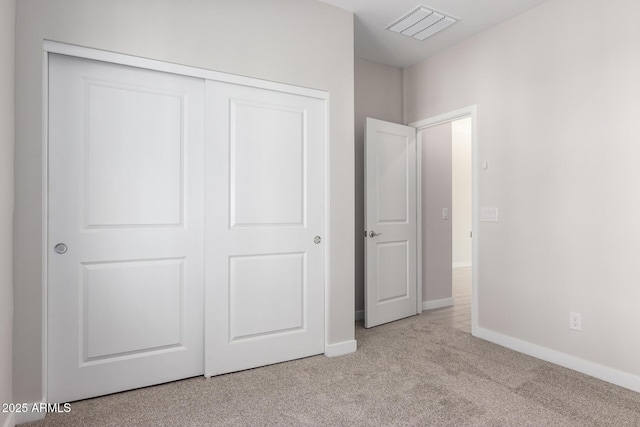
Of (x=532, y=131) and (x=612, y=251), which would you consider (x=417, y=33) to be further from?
(x=612, y=251)

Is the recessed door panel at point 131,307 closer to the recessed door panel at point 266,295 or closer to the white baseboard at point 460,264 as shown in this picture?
the recessed door panel at point 266,295

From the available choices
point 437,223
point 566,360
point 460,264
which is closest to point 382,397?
point 566,360

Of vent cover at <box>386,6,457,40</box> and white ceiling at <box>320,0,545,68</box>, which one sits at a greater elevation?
white ceiling at <box>320,0,545,68</box>

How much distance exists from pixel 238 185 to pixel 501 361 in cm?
230

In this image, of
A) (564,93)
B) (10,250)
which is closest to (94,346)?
(10,250)

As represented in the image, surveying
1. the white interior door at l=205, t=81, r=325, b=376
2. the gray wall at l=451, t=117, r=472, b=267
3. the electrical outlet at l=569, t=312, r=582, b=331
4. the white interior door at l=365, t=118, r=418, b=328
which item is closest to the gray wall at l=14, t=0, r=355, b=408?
the white interior door at l=205, t=81, r=325, b=376

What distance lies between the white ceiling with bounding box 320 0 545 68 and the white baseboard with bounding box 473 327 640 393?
2.62 metres

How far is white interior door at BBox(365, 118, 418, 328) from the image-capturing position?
3.73m

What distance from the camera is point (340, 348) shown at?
2986 mm

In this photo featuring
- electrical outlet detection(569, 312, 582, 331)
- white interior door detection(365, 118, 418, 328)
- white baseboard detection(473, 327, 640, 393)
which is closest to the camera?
white baseboard detection(473, 327, 640, 393)

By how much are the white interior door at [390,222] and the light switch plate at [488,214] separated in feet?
2.66

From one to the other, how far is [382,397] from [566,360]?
1487 mm

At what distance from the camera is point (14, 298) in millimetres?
1997

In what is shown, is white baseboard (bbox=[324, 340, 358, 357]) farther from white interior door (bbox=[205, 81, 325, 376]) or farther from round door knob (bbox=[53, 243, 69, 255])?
round door knob (bbox=[53, 243, 69, 255])
